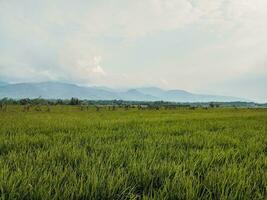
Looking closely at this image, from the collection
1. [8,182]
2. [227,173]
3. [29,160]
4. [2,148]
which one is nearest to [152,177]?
[227,173]

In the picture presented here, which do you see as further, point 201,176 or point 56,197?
point 201,176

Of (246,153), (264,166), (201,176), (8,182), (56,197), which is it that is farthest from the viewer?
(246,153)

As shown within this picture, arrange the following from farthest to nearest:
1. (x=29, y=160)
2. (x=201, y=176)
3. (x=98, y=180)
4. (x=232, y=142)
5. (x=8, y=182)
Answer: (x=232, y=142)
(x=29, y=160)
(x=201, y=176)
(x=98, y=180)
(x=8, y=182)

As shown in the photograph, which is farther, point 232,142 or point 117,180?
point 232,142

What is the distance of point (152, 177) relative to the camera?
3.21m

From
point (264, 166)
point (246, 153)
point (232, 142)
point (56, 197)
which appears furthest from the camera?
point (232, 142)

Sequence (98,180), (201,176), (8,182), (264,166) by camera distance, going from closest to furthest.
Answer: (8,182) → (98,180) → (201,176) → (264,166)

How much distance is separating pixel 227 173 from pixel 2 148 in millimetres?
4117

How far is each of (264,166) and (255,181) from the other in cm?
99

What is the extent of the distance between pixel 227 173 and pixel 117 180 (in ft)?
4.30

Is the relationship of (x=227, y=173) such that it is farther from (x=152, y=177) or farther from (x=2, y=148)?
(x=2, y=148)

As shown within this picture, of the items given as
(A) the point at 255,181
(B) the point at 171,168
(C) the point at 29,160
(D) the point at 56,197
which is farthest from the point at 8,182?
(A) the point at 255,181

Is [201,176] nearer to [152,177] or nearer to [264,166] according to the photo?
[152,177]

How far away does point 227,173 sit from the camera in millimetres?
3369
